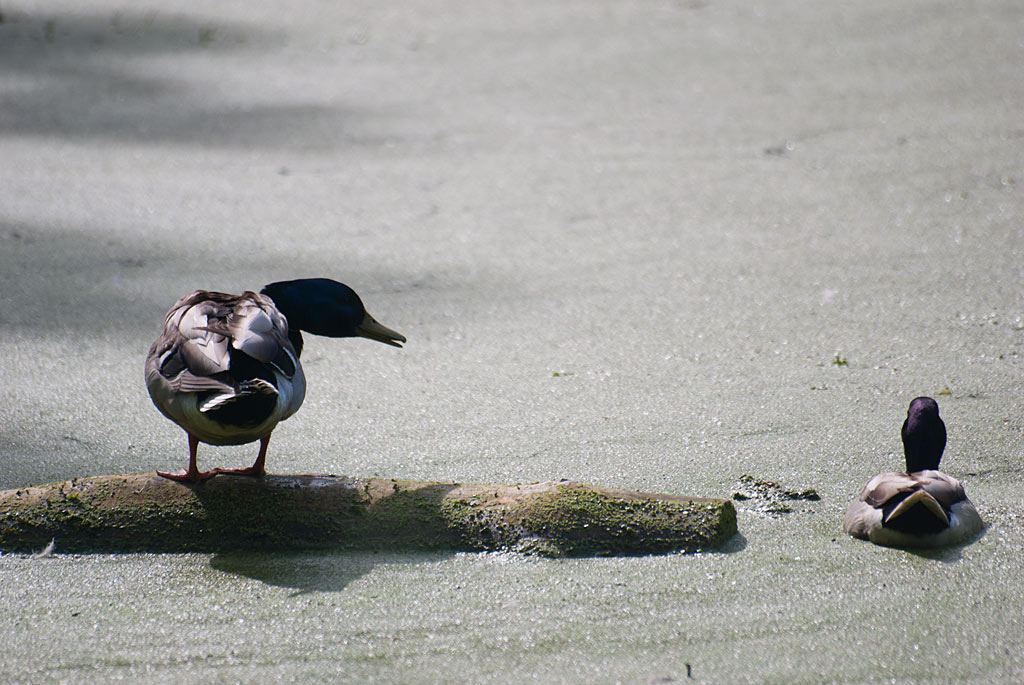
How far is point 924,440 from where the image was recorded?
1686mm

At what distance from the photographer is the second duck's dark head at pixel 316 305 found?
1.85 meters

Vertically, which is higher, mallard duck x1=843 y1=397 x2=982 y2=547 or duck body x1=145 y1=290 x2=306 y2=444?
duck body x1=145 y1=290 x2=306 y2=444

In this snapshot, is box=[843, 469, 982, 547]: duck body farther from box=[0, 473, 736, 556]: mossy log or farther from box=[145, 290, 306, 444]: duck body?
box=[145, 290, 306, 444]: duck body

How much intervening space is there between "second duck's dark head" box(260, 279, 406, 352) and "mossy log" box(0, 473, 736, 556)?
16.0 inches

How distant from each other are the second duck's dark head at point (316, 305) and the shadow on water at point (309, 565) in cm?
46

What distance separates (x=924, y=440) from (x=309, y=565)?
38.0 inches

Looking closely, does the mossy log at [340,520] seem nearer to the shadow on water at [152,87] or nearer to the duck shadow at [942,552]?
the duck shadow at [942,552]

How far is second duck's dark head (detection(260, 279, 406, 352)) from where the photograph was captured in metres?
1.85

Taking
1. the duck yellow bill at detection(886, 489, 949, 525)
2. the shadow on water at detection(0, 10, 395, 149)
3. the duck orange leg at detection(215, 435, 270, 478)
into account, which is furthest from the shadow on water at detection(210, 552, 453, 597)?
the shadow on water at detection(0, 10, 395, 149)

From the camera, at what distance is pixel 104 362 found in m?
2.24

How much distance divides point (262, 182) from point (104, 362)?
135cm

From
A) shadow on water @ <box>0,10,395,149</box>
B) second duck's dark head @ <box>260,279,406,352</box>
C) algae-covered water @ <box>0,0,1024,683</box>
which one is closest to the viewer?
algae-covered water @ <box>0,0,1024,683</box>

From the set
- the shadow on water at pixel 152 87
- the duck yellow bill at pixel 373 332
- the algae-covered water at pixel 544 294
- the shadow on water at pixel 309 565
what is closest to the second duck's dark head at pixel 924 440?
the algae-covered water at pixel 544 294

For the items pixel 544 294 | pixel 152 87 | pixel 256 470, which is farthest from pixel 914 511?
pixel 152 87
